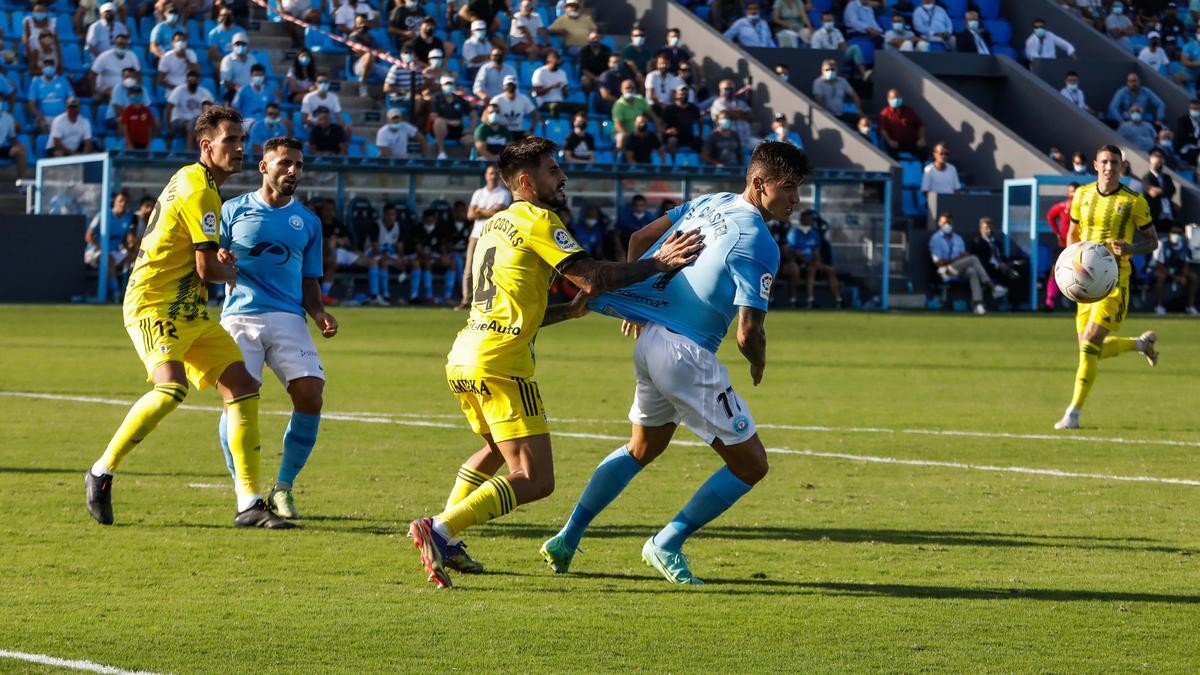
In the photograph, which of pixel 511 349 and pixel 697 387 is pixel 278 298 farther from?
pixel 697 387

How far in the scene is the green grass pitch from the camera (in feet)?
19.1

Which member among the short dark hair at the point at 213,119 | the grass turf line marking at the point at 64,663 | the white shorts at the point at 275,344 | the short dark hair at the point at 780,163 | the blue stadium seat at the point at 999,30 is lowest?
the grass turf line marking at the point at 64,663

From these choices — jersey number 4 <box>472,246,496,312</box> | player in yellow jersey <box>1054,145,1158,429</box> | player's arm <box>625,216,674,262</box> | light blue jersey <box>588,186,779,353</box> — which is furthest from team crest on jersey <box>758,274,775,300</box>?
player in yellow jersey <box>1054,145,1158,429</box>

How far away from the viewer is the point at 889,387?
16.6 meters

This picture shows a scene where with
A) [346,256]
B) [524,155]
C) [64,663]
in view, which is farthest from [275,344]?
[346,256]

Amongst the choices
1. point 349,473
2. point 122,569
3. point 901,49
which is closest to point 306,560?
point 122,569

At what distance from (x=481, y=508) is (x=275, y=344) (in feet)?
8.41

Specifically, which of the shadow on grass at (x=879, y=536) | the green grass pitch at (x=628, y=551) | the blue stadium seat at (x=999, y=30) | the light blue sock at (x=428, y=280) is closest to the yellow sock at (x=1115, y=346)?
the green grass pitch at (x=628, y=551)

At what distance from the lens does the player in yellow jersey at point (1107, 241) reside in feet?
44.5

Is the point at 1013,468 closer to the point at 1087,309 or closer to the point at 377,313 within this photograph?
the point at 1087,309

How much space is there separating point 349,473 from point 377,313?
16054 millimetres

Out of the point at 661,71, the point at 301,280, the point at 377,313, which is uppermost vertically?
the point at 661,71

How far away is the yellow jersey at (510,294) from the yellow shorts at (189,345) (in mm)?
2002

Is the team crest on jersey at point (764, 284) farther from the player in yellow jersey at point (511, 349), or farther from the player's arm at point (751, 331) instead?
the player in yellow jersey at point (511, 349)
